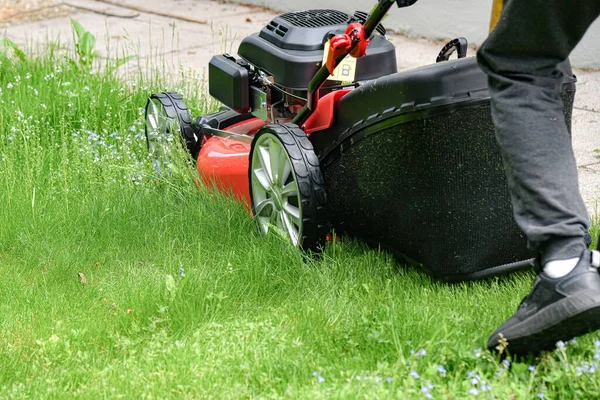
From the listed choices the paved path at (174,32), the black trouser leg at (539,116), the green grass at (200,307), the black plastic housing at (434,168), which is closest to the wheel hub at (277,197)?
the green grass at (200,307)

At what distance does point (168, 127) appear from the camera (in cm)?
390

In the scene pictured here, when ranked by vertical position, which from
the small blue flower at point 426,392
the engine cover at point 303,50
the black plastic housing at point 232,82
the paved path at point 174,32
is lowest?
the paved path at point 174,32

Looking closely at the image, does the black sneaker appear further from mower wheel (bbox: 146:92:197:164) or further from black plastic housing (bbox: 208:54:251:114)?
mower wheel (bbox: 146:92:197:164)

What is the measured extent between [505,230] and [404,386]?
2.42 ft

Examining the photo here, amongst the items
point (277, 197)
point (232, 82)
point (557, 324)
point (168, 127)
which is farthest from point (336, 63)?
point (557, 324)

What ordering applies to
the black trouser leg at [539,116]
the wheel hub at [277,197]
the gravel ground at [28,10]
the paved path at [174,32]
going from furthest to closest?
the gravel ground at [28,10] → the paved path at [174,32] → the wheel hub at [277,197] → the black trouser leg at [539,116]

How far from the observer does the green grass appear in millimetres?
2293

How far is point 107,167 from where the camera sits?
3852 mm

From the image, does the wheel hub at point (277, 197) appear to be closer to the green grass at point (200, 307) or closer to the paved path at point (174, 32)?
the green grass at point (200, 307)

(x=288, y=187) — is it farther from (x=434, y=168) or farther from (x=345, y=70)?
(x=434, y=168)

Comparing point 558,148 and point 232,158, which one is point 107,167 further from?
point 558,148

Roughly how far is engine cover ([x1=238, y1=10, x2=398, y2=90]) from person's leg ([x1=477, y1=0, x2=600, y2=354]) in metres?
1.09

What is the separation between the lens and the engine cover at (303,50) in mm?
3246

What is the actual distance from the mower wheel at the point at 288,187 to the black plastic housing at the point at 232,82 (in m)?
0.40
